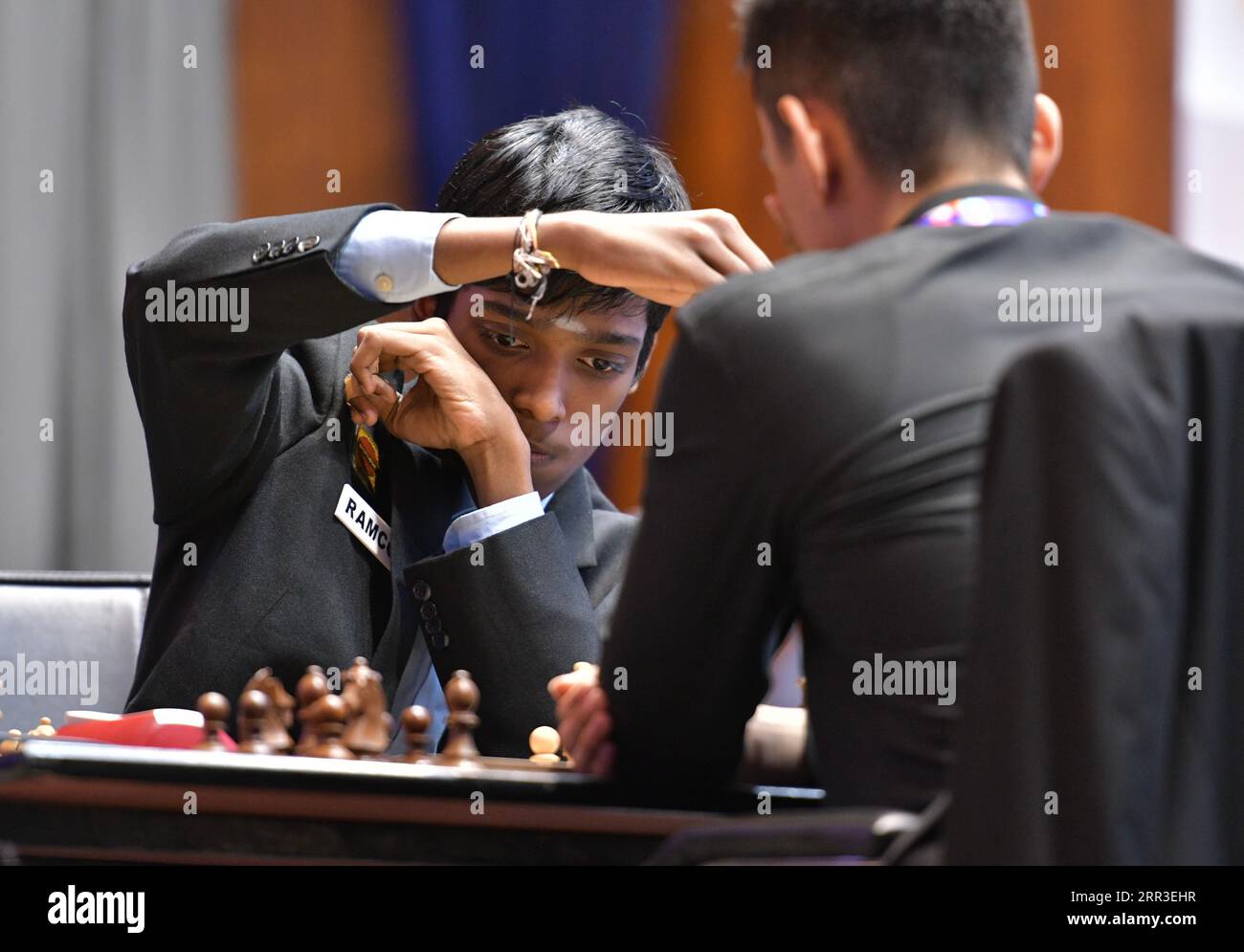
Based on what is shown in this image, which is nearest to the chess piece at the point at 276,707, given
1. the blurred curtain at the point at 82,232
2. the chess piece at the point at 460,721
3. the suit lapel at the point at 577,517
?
the chess piece at the point at 460,721

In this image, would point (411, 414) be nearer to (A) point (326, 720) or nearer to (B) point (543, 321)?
(B) point (543, 321)

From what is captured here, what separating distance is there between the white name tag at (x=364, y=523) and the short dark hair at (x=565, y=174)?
1.14 feet

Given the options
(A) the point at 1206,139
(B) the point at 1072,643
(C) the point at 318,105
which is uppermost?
(C) the point at 318,105

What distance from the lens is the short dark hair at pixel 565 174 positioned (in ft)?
7.00

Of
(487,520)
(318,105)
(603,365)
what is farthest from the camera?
(318,105)

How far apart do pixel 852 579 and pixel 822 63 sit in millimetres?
415

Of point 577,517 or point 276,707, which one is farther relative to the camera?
point 577,517

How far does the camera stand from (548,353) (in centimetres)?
204

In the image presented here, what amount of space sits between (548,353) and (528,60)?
196cm

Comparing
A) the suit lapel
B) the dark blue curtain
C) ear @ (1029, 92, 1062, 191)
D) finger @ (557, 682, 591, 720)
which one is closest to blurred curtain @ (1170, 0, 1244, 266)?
the dark blue curtain

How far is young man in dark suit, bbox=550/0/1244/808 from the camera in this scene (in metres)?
0.99

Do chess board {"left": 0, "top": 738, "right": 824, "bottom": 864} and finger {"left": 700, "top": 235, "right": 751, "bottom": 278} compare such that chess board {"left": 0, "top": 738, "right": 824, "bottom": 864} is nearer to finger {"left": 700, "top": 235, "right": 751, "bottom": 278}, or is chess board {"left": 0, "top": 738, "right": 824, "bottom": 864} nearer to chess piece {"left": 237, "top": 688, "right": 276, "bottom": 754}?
chess piece {"left": 237, "top": 688, "right": 276, "bottom": 754}

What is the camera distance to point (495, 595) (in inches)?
69.4

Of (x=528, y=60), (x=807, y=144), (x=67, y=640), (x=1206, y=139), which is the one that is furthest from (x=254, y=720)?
(x=1206, y=139)
